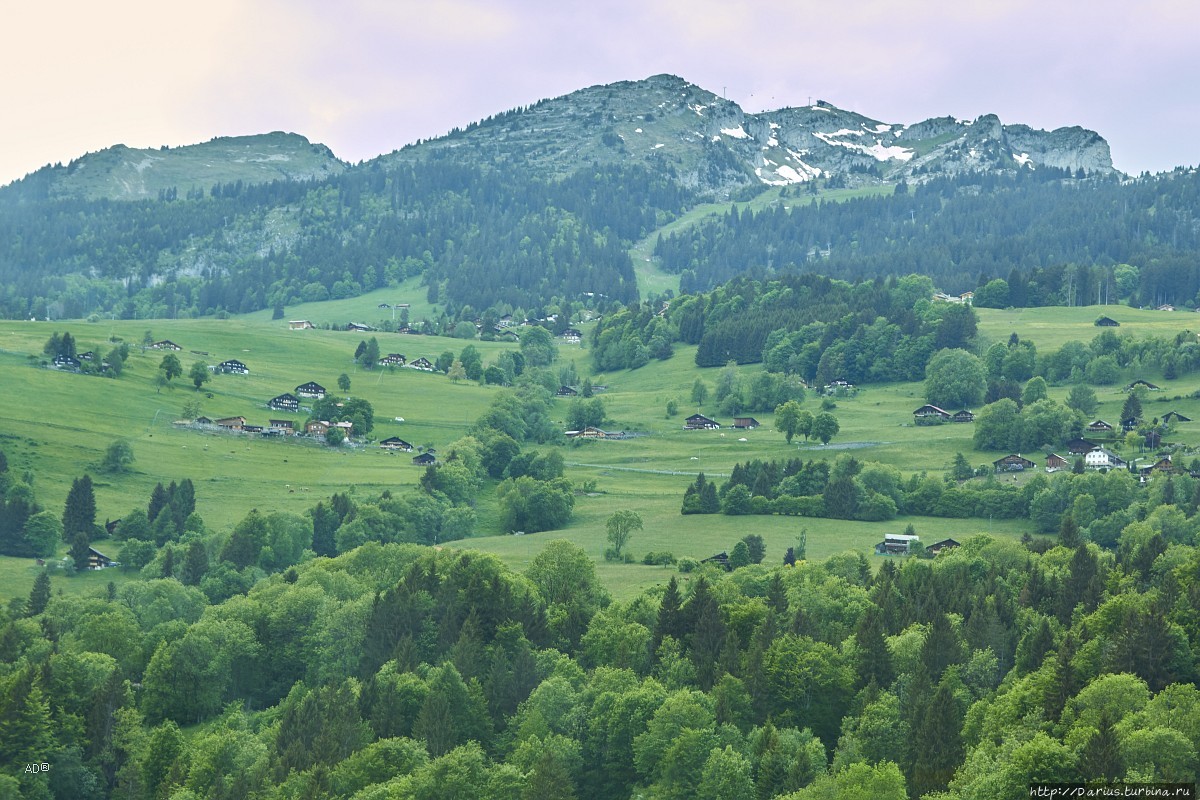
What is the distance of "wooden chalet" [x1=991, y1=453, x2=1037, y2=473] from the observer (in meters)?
160

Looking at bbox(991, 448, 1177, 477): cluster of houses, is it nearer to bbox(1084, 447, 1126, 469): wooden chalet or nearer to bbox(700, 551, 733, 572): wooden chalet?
bbox(1084, 447, 1126, 469): wooden chalet

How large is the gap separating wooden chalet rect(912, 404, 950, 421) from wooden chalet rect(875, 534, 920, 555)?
66106 millimetres

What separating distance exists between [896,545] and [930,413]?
70.9 metres

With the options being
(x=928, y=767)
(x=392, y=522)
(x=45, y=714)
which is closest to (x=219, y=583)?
(x=392, y=522)

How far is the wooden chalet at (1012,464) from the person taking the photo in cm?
16050

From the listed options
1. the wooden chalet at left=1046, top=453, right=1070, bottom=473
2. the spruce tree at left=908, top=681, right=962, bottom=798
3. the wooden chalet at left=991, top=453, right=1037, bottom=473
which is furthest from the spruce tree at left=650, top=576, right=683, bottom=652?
the wooden chalet at left=1046, top=453, right=1070, bottom=473

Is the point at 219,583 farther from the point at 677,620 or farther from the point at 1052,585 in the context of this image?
the point at 1052,585

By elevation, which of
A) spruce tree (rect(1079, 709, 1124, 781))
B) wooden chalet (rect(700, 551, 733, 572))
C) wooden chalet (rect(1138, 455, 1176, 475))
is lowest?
wooden chalet (rect(700, 551, 733, 572))

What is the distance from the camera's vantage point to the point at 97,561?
443ft

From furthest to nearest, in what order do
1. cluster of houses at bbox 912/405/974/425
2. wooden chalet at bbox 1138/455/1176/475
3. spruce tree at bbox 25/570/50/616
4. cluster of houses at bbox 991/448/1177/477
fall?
cluster of houses at bbox 912/405/974/425 → cluster of houses at bbox 991/448/1177/477 → wooden chalet at bbox 1138/455/1176/475 → spruce tree at bbox 25/570/50/616

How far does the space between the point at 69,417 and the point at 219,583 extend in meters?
65.4

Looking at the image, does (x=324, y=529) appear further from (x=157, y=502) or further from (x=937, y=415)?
(x=937, y=415)

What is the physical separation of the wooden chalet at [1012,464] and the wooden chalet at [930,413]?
33.2 metres

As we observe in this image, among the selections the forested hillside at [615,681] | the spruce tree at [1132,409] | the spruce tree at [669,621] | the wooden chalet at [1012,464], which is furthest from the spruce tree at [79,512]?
the spruce tree at [1132,409]
